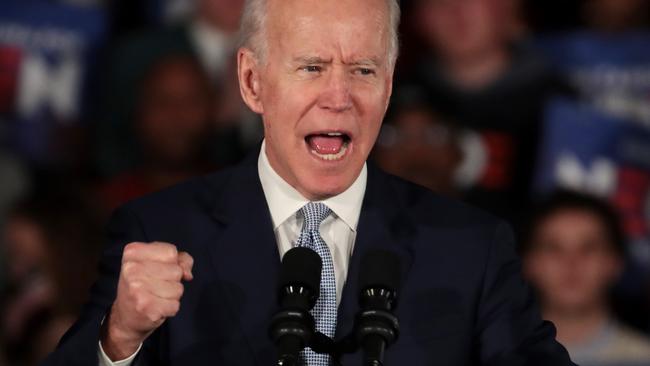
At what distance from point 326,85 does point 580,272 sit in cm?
241

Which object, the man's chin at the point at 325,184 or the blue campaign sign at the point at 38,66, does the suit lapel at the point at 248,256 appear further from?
the blue campaign sign at the point at 38,66

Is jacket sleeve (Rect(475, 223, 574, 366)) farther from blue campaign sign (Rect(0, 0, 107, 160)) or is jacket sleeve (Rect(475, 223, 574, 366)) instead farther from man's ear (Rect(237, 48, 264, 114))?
blue campaign sign (Rect(0, 0, 107, 160))

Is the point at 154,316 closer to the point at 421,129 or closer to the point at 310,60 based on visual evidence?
the point at 310,60

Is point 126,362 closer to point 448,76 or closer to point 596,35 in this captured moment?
point 448,76

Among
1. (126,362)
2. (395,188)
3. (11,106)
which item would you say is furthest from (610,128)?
(126,362)

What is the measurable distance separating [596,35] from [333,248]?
335 centimetres

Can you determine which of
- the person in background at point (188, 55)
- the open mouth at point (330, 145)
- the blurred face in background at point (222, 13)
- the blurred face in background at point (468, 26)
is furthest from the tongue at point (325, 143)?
the blurred face in background at point (222, 13)

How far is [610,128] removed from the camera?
5.13 metres

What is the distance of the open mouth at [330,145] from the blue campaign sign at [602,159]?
273 cm

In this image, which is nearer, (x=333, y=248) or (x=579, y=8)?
(x=333, y=248)

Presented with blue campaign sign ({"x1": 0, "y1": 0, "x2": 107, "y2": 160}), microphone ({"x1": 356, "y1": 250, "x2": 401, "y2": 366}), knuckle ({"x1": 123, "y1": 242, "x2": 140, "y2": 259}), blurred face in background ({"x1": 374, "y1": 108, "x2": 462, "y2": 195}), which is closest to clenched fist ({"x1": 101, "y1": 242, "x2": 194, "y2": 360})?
knuckle ({"x1": 123, "y1": 242, "x2": 140, "y2": 259})

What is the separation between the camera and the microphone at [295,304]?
204 centimetres

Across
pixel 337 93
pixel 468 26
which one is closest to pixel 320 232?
pixel 337 93

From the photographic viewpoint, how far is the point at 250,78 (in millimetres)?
2633
